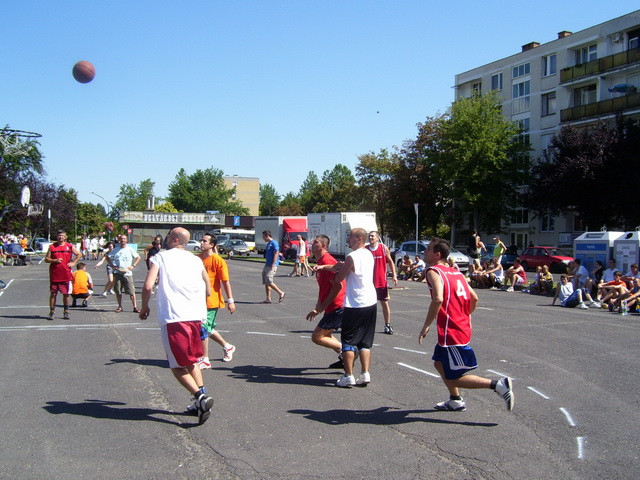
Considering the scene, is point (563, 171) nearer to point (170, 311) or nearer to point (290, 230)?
point (290, 230)

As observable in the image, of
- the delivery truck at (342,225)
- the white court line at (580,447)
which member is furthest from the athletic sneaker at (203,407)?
the delivery truck at (342,225)

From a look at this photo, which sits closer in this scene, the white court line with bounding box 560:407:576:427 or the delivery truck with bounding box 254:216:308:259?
the white court line with bounding box 560:407:576:427

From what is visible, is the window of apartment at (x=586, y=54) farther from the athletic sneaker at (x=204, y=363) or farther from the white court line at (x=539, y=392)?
the athletic sneaker at (x=204, y=363)

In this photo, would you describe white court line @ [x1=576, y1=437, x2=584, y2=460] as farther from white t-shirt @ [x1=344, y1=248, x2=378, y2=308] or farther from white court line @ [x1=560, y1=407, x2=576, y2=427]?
white t-shirt @ [x1=344, y1=248, x2=378, y2=308]

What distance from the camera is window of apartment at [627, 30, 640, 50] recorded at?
4238 centimetres

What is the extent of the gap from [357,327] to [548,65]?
4852 centimetres

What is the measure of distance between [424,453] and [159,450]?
2121mm

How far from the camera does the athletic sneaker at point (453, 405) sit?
598cm

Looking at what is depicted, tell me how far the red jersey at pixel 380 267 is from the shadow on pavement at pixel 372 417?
430 cm

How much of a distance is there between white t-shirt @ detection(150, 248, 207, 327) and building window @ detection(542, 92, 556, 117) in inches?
1895

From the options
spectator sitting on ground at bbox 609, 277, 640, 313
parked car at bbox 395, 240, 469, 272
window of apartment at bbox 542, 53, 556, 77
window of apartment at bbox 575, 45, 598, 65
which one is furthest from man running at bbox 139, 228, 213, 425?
window of apartment at bbox 542, 53, 556, 77

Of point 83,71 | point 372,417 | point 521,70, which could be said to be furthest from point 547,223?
point 372,417

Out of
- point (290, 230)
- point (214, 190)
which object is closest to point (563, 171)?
point (290, 230)

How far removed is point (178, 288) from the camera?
564 cm
